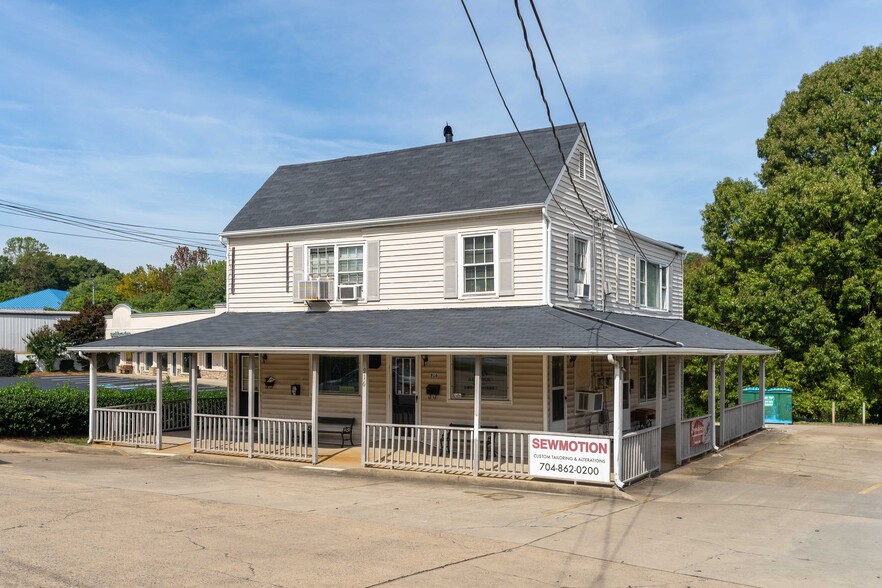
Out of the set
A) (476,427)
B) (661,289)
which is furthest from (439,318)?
(661,289)

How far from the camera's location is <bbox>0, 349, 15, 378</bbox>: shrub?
59250 mm

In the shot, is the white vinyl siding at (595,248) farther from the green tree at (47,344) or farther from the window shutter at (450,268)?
the green tree at (47,344)

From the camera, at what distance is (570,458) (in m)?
15.6

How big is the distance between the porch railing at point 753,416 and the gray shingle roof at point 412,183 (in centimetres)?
1054

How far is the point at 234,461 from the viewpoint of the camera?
62.8ft

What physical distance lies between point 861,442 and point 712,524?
14086 mm

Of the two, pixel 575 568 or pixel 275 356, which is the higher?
pixel 275 356

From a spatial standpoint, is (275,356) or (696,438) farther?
(275,356)

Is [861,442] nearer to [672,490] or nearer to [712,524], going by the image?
[672,490]

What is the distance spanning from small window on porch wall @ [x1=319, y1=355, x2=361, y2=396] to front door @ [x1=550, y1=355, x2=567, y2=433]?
17.4 ft

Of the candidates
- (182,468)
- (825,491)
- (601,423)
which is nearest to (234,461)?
(182,468)

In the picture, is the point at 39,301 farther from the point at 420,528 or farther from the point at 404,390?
the point at 420,528

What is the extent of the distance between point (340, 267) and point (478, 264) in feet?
13.8

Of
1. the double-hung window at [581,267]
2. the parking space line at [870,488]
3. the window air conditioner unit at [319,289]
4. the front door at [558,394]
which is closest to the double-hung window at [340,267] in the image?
the window air conditioner unit at [319,289]
